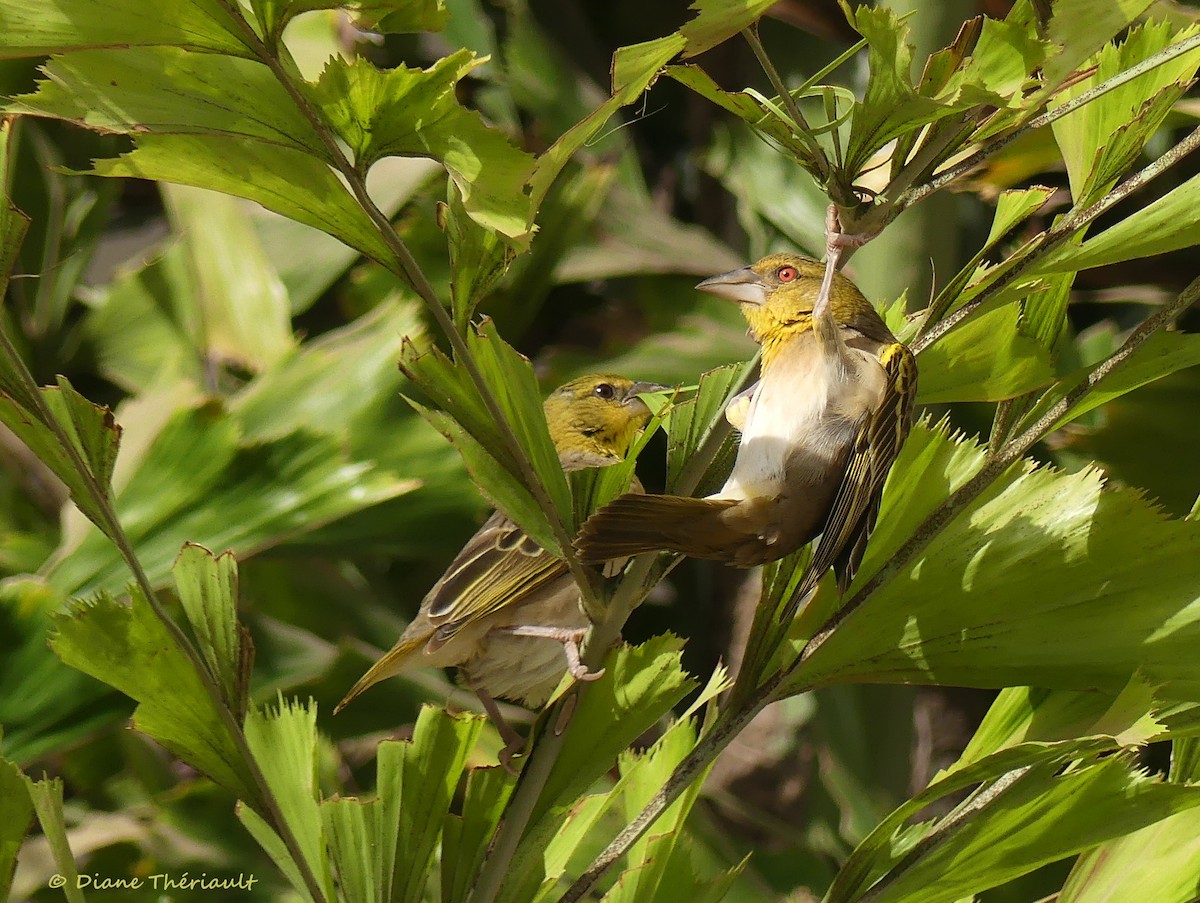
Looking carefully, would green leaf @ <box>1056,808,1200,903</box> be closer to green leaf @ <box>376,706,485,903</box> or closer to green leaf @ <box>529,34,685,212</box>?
green leaf @ <box>376,706,485,903</box>

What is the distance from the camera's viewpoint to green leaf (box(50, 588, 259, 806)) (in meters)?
0.58

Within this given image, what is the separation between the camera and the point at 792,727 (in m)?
1.67

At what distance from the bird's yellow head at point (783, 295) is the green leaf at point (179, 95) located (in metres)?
0.36

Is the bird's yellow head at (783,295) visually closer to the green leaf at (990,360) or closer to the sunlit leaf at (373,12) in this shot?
the green leaf at (990,360)

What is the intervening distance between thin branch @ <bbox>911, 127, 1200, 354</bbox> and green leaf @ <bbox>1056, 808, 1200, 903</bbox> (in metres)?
0.28

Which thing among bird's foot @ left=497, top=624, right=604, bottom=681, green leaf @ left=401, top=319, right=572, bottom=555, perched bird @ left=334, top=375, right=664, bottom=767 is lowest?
perched bird @ left=334, top=375, right=664, bottom=767

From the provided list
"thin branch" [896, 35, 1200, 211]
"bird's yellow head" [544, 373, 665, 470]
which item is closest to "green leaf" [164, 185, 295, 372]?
"bird's yellow head" [544, 373, 665, 470]

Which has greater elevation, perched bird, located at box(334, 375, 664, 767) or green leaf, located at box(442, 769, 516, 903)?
green leaf, located at box(442, 769, 516, 903)

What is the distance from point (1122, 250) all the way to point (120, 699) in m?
0.86

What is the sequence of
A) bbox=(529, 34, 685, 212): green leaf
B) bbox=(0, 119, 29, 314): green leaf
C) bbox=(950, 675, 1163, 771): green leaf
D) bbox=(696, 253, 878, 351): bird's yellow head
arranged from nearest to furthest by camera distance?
bbox=(529, 34, 685, 212): green leaf, bbox=(0, 119, 29, 314): green leaf, bbox=(950, 675, 1163, 771): green leaf, bbox=(696, 253, 878, 351): bird's yellow head

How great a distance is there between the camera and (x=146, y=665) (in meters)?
0.58

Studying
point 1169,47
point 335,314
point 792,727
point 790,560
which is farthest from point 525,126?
point 1169,47

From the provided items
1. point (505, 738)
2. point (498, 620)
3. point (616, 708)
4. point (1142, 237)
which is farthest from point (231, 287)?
point (1142, 237)

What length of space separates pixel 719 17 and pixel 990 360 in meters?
0.24
